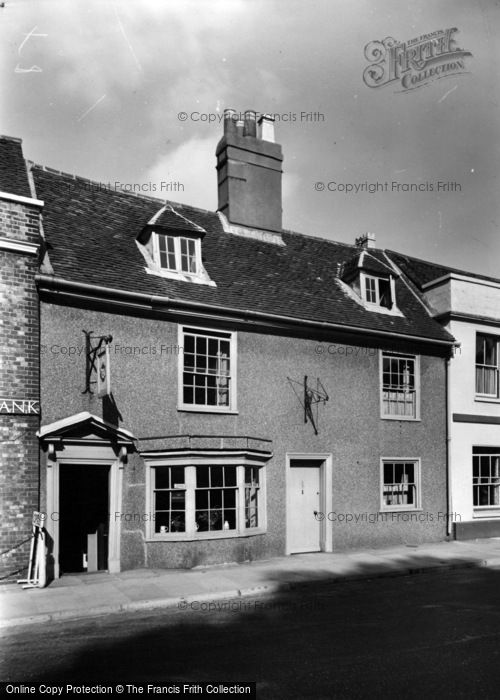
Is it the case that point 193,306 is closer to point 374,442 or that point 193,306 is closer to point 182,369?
point 182,369

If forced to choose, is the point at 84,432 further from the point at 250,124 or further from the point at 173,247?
the point at 250,124

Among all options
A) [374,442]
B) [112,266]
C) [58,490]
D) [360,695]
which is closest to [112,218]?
[112,266]

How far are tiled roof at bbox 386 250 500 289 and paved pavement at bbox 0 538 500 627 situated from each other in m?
8.27

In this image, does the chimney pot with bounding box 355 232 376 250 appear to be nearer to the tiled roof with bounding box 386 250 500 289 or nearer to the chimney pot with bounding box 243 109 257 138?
the tiled roof with bounding box 386 250 500 289

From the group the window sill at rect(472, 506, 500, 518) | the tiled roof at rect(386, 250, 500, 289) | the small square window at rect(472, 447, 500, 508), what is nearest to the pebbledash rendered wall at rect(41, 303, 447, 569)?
the window sill at rect(472, 506, 500, 518)

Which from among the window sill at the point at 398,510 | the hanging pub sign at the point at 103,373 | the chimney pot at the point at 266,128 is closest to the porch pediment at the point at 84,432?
the hanging pub sign at the point at 103,373

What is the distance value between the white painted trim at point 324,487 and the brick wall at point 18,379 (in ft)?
19.8

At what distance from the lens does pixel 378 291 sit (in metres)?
18.6

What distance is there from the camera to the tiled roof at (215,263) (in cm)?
1409

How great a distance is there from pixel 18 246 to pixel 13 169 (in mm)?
2772

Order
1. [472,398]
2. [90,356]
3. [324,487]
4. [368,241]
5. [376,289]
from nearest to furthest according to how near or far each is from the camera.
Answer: [90,356]
[324,487]
[376,289]
[472,398]
[368,241]

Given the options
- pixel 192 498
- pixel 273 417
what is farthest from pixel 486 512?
pixel 192 498

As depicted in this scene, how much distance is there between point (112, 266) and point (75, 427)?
12.4ft

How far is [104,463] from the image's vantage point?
1292 cm
